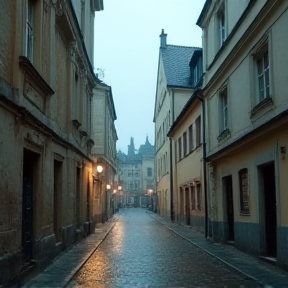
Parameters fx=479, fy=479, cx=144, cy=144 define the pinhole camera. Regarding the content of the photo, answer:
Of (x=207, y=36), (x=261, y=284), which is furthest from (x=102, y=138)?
(x=261, y=284)

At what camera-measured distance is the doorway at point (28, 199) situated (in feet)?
32.6

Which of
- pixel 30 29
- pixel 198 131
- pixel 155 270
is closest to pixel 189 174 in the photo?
pixel 198 131

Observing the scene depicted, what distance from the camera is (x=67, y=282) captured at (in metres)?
9.48

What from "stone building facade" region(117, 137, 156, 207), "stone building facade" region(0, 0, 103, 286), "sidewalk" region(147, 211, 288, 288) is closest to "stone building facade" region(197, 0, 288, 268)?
"sidewalk" region(147, 211, 288, 288)

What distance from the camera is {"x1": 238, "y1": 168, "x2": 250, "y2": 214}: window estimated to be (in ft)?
45.9

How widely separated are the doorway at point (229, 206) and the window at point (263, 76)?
174 inches

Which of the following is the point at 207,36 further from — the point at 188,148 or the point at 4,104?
the point at 4,104

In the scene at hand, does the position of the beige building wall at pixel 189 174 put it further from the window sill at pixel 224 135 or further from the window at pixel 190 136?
the window sill at pixel 224 135

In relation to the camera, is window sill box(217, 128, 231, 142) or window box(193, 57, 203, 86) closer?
window sill box(217, 128, 231, 142)

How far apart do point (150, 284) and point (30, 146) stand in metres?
3.68

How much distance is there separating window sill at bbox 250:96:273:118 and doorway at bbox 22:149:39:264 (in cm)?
555

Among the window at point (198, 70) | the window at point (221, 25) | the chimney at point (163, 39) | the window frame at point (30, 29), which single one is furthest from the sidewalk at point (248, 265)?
the chimney at point (163, 39)

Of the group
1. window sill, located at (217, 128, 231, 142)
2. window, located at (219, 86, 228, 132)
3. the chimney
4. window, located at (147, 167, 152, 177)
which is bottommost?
window sill, located at (217, 128, 231, 142)

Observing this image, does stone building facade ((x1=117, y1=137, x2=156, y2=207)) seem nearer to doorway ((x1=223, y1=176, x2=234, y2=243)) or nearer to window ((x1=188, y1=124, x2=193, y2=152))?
window ((x1=188, y1=124, x2=193, y2=152))
